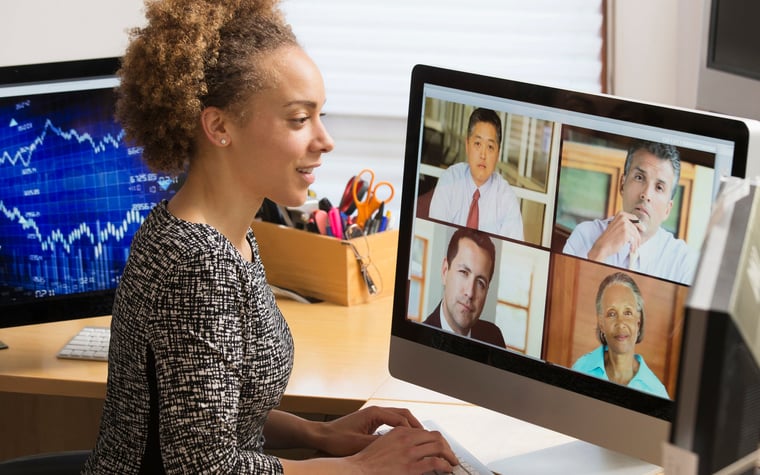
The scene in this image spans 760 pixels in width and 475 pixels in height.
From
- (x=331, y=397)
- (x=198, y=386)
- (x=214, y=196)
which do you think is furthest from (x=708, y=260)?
(x=331, y=397)

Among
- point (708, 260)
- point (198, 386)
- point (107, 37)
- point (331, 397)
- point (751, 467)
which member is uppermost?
point (107, 37)

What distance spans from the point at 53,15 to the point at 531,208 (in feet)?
4.88

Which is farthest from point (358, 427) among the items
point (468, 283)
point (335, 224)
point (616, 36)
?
point (616, 36)

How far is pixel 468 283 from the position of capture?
131cm

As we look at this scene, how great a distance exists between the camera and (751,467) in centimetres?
71

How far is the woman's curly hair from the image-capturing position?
126 cm

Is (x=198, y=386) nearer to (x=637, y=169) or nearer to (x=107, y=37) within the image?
(x=637, y=169)

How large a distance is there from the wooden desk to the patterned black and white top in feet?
0.72

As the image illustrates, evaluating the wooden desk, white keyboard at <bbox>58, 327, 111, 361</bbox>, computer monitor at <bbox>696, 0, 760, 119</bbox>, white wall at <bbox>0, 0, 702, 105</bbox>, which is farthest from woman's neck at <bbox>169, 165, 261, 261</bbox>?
white wall at <bbox>0, 0, 702, 105</bbox>

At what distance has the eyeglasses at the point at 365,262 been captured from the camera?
1905 millimetres

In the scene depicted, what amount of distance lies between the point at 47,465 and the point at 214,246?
461 mm

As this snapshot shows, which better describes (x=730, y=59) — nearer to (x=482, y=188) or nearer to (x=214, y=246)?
(x=482, y=188)

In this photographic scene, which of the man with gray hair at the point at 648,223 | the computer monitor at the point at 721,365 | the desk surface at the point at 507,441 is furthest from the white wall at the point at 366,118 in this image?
the computer monitor at the point at 721,365

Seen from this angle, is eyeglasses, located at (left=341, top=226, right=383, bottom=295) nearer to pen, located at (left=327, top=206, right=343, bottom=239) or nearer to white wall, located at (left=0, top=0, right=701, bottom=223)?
pen, located at (left=327, top=206, right=343, bottom=239)
